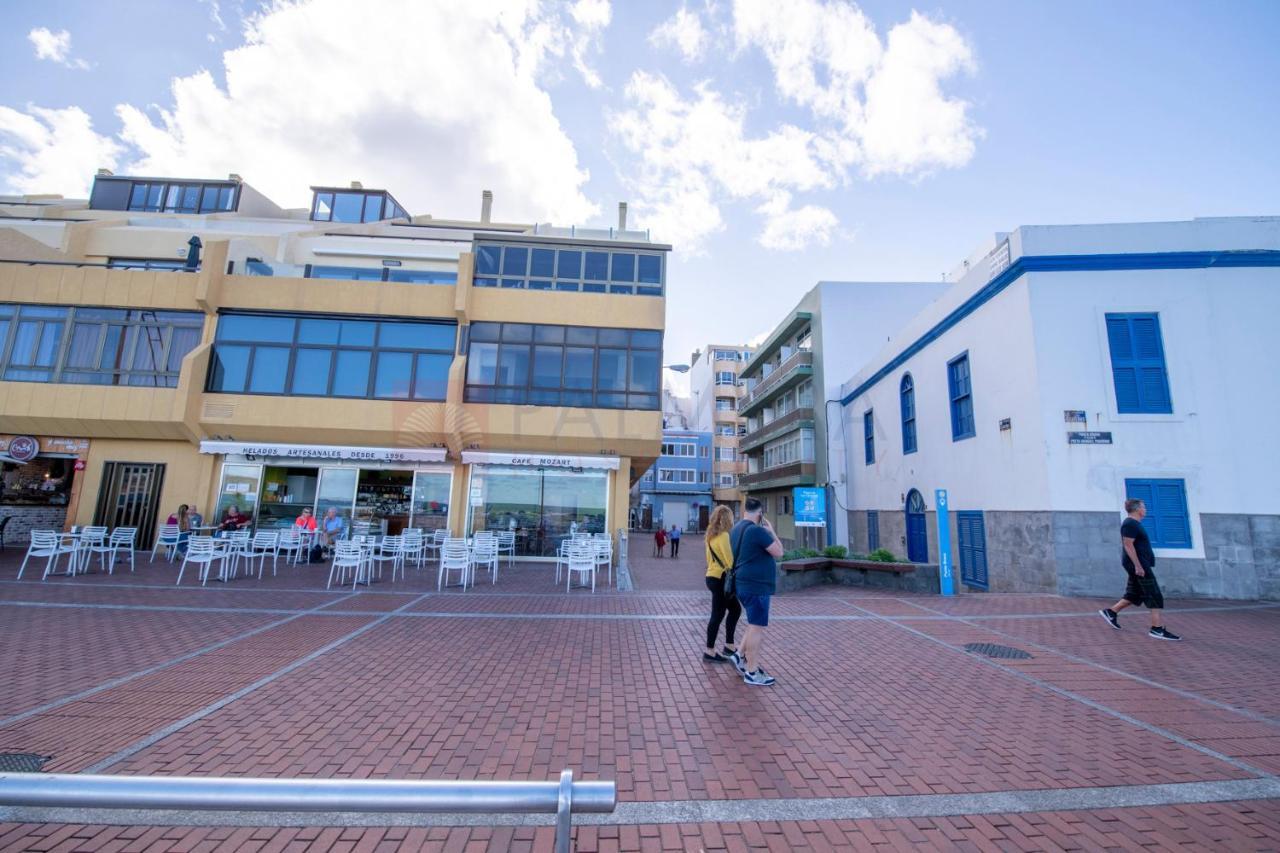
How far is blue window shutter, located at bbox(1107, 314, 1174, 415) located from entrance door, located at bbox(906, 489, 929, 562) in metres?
6.55

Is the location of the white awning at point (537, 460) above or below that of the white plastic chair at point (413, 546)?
above

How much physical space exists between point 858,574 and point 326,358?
16.2 meters

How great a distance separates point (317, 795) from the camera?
1.47 m

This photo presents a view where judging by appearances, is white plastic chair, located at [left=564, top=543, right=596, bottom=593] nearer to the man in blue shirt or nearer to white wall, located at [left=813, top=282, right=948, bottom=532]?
the man in blue shirt

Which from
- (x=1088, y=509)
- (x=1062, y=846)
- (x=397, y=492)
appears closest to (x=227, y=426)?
(x=397, y=492)

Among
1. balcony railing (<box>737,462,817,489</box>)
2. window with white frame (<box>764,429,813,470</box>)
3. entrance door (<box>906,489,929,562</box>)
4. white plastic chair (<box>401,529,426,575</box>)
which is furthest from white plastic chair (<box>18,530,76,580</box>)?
window with white frame (<box>764,429,813,470</box>)

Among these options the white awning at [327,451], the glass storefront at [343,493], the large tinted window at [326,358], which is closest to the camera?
the white awning at [327,451]

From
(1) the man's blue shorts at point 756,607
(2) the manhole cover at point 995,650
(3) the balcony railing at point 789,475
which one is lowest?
(2) the manhole cover at point 995,650

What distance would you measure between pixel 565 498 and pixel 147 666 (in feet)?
37.7

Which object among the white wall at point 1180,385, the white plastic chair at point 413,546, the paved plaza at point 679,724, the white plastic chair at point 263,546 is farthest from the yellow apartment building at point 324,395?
the white wall at point 1180,385

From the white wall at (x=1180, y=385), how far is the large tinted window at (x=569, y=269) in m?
10.3

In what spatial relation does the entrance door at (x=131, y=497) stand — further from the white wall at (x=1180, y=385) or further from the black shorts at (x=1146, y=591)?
the white wall at (x=1180, y=385)

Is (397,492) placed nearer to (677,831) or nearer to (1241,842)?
(677,831)

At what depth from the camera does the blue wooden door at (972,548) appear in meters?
12.8
